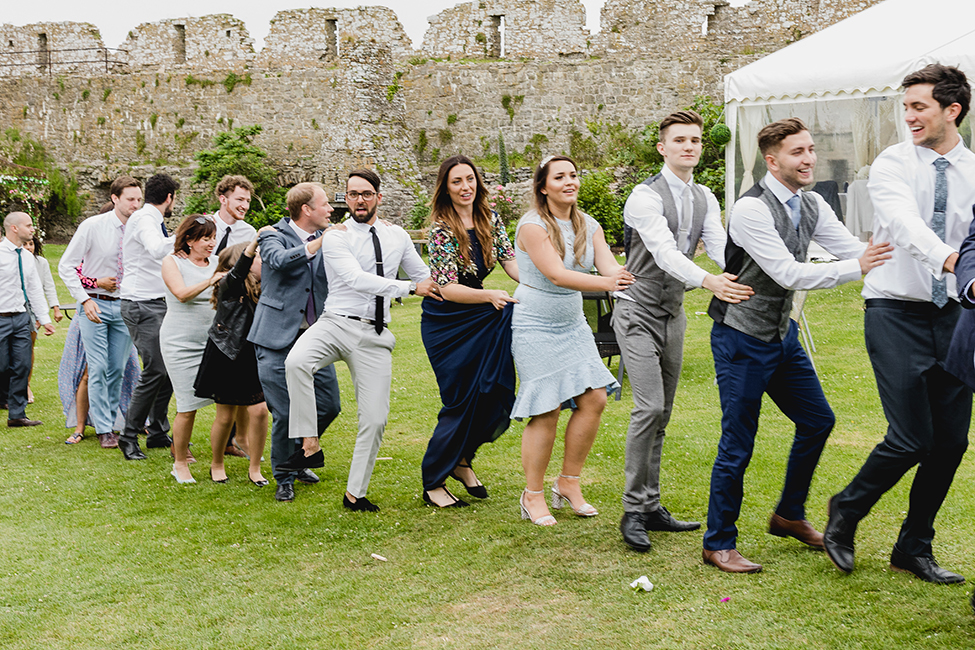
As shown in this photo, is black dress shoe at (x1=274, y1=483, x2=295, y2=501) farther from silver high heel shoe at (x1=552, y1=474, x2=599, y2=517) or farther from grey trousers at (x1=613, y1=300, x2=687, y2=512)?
grey trousers at (x1=613, y1=300, x2=687, y2=512)

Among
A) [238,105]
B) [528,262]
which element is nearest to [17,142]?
[238,105]

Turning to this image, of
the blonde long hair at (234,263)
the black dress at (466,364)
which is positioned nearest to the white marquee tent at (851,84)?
the black dress at (466,364)

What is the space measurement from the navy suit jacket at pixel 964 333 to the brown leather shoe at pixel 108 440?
5.78 metres

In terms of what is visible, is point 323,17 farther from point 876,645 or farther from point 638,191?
point 876,645

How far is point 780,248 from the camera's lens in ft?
12.3

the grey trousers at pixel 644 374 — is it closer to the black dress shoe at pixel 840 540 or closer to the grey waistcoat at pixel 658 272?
the grey waistcoat at pixel 658 272

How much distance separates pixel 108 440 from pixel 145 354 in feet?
3.04

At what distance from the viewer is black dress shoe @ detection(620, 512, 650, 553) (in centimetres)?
434

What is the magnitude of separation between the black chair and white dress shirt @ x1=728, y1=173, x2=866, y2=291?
12.0ft

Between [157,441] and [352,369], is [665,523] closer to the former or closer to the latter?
[352,369]

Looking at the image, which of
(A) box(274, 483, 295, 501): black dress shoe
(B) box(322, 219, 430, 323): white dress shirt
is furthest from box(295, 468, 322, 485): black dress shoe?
(B) box(322, 219, 430, 323): white dress shirt

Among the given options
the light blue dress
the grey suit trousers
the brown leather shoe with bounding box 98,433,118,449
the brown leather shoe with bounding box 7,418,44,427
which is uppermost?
the light blue dress

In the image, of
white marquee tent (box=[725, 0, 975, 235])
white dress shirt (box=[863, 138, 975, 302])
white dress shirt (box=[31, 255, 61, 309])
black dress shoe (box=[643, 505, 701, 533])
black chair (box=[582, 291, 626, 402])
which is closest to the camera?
white dress shirt (box=[863, 138, 975, 302])

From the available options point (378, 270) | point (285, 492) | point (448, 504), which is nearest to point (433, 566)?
point (448, 504)
